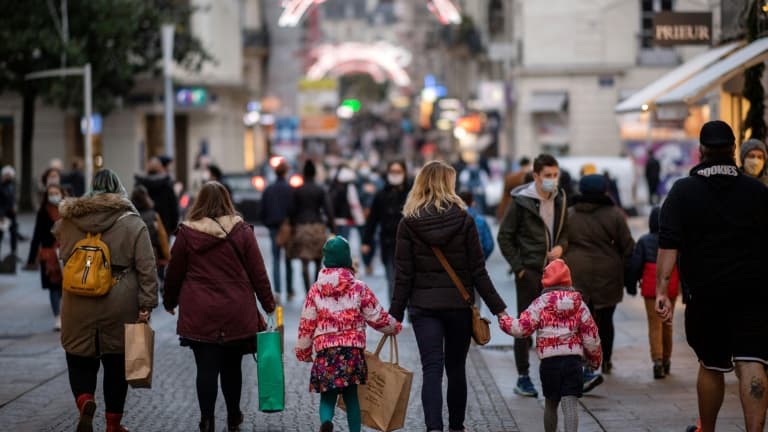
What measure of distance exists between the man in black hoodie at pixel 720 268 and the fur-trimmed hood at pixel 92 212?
11.1 feet

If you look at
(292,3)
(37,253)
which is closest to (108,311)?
(37,253)

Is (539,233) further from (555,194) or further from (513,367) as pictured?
(513,367)

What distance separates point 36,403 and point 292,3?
19036mm

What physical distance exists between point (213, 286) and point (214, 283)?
2 centimetres

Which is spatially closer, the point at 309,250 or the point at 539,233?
the point at 539,233

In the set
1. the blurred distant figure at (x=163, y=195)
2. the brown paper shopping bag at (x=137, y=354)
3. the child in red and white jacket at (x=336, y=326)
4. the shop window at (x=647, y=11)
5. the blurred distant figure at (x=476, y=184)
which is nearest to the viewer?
the child in red and white jacket at (x=336, y=326)

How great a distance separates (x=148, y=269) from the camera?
27.6ft

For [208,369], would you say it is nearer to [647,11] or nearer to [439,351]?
[439,351]

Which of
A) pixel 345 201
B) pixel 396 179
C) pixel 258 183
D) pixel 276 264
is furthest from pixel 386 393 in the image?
pixel 258 183

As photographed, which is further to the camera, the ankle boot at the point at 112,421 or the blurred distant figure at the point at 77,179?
the blurred distant figure at the point at 77,179

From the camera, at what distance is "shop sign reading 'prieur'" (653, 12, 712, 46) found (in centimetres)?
1638

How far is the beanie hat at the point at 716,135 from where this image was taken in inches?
292

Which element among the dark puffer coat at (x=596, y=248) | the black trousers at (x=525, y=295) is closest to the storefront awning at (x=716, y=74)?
the dark puffer coat at (x=596, y=248)

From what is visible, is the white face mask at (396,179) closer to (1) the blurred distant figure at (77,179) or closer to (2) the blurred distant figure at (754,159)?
(2) the blurred distant figure at (754,159)
